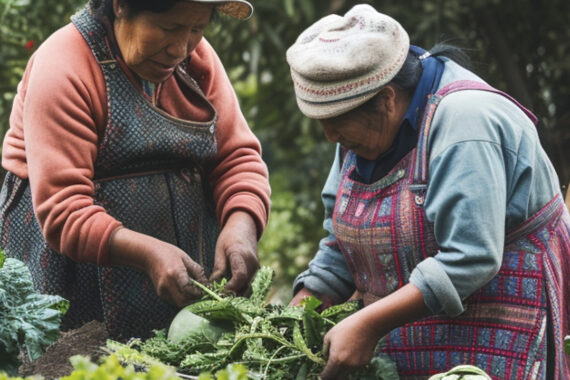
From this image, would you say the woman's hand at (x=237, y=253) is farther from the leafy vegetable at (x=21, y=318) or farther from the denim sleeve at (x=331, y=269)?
the leafy vegetable at (x=21, y=318)

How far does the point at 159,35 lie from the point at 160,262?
75 centimetres

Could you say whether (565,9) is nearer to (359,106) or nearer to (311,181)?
(311,181)

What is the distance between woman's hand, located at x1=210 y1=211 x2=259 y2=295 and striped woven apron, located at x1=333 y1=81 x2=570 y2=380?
0.42 metres

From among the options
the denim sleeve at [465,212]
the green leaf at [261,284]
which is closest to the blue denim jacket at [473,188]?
the denim sleeve at [465,212]

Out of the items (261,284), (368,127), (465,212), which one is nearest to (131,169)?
(261,284)

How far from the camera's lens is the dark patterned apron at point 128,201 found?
9.87 ft

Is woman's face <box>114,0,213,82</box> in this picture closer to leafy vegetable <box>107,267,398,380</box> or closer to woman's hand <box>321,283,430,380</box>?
leafy vegetable <box>107,267,398,380</box>

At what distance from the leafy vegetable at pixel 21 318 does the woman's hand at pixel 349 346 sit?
2.67ft

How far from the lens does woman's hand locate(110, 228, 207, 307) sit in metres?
2.83

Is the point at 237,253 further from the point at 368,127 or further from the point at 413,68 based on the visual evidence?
the point at 413,68

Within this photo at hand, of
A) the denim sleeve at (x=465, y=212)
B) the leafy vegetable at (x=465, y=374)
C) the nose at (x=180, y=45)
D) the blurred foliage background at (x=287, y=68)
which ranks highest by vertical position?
the nose at (x=180, y=45)

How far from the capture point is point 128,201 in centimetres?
309

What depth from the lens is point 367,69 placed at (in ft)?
8.59

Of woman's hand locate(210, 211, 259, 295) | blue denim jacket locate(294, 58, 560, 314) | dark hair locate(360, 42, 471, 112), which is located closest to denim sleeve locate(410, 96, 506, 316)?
blue denim jacket locate(294, 58, 560, 314)
